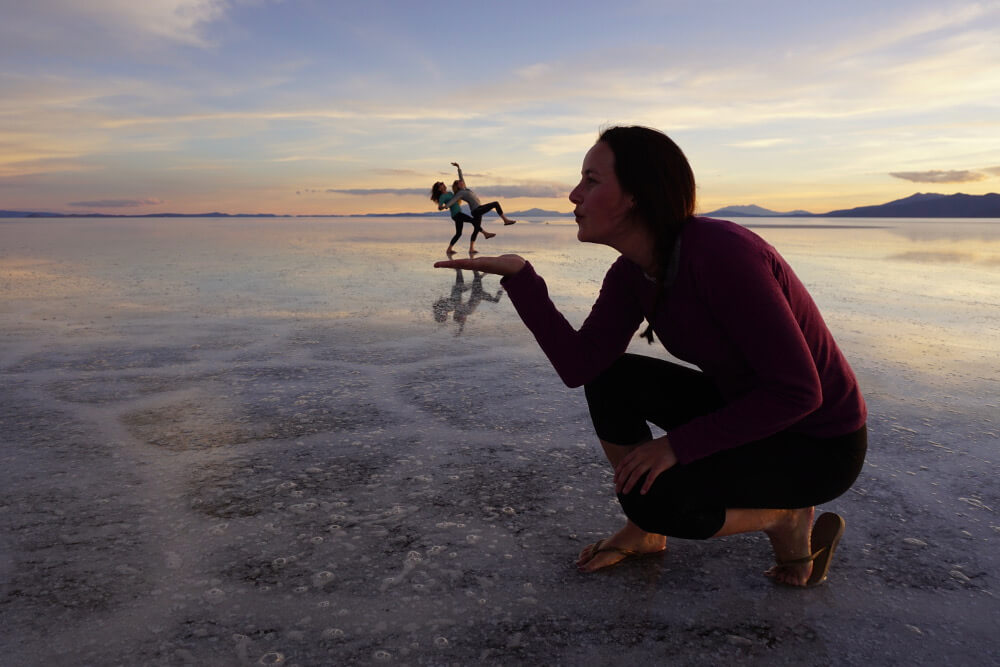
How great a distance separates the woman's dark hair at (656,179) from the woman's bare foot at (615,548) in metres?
0.83

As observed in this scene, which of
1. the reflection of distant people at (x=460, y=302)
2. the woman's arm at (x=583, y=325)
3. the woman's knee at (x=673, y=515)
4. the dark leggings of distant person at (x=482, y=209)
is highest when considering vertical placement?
the dark leggings of distant person at (x=482, y=209)

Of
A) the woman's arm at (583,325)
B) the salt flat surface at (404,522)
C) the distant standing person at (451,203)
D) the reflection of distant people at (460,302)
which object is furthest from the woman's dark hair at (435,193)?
the woman's arm at (583,325)

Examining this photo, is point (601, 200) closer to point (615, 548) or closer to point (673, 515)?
point (673, 515)

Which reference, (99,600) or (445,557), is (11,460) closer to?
(99,600)

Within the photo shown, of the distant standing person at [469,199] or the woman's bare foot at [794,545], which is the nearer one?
the woman's bare foot at [794,545]

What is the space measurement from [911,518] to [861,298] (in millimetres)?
6138

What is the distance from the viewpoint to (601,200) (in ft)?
5.86

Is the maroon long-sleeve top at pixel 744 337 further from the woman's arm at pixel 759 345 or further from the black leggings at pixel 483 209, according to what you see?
the black leggings at pixel 483 209

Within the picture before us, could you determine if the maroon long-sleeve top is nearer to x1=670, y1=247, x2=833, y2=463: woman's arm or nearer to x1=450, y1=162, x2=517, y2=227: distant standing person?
x1=670, y1=247, x2=833, y2=463: woman's arm

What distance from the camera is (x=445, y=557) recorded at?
2121mm

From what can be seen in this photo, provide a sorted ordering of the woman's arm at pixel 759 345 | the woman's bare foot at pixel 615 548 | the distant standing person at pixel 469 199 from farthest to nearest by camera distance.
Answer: the distant standing person at pixel 469 199, the woman's bare foot at pixel 615 548, the woman's arm at pixel 759 345

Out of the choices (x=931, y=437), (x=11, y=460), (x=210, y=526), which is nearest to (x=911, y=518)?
(x=931, y=437)

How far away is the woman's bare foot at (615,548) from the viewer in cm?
207

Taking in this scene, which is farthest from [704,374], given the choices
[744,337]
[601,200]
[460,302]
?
[460,302]
